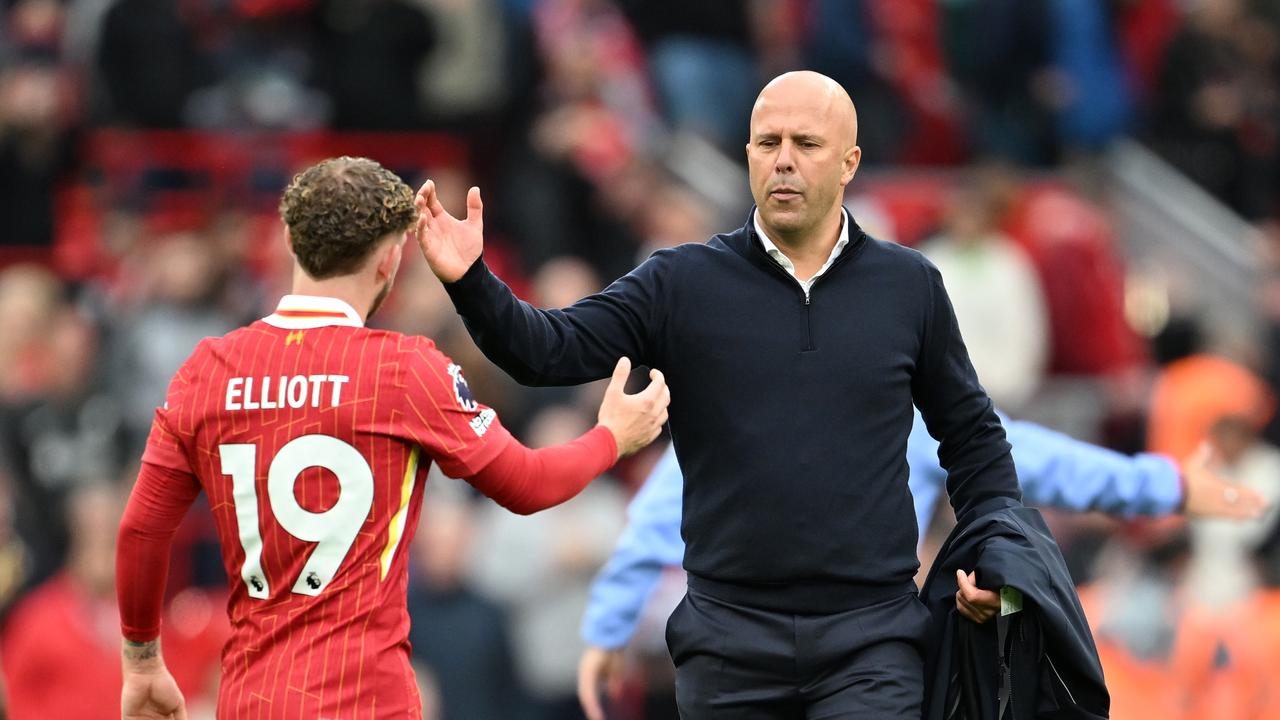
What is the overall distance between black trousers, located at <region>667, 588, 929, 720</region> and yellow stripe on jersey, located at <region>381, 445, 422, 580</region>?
895 millimetres

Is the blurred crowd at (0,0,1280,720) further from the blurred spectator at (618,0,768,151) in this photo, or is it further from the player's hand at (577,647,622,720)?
the player's hand at (577,647,622,720)

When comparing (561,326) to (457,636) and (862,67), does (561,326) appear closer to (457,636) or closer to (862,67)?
(457,636)

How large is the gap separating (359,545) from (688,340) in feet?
3.47

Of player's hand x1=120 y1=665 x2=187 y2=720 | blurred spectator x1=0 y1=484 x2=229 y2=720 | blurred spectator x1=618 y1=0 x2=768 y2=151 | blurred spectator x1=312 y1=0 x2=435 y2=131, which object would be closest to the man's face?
player's hand x1=120 y1=665 x2=187 y2=720

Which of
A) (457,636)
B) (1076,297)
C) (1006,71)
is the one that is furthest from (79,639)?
(1006,71)

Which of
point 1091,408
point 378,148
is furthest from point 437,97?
point 1091,408

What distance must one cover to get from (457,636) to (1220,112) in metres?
6.77

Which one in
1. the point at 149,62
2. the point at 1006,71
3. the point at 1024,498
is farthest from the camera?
the point at 1006,71

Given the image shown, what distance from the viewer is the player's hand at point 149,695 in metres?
4.81

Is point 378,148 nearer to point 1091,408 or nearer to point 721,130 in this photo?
point 721,130

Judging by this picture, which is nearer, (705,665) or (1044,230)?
(705,665)

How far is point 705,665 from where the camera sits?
16.4ft

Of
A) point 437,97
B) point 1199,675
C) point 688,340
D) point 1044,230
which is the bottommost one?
point 1199,675

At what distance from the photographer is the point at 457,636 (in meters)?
9.22
